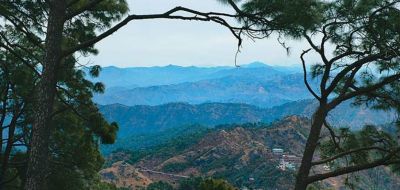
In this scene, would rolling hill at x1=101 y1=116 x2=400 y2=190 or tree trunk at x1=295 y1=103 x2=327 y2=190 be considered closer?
tree trunk at x1=295 y1=103 x2=327 y2=190

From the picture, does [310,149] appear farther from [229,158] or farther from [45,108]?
[229,158]

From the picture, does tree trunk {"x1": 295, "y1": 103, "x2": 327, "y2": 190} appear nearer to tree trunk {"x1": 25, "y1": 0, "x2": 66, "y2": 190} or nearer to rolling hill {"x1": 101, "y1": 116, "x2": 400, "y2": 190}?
tree trunk {"x1": 25, "y1": 0, "x2": 66, "y2": 190}

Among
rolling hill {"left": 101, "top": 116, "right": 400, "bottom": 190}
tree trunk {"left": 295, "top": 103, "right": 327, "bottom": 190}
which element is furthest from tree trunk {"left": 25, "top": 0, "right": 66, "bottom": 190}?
rolling hill {"left": 101, "top": 116, "right": 400, "bottom": 190}

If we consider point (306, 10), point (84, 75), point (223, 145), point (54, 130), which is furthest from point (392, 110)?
point (223, 145)

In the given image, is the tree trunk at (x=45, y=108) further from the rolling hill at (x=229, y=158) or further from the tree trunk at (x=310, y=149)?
the rolling hill at (x=229, y=158)

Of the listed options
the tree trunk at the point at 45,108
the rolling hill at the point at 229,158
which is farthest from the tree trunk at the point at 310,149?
the rolling hill at the point at 229,158

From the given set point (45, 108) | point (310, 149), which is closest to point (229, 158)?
point (310, 149)
